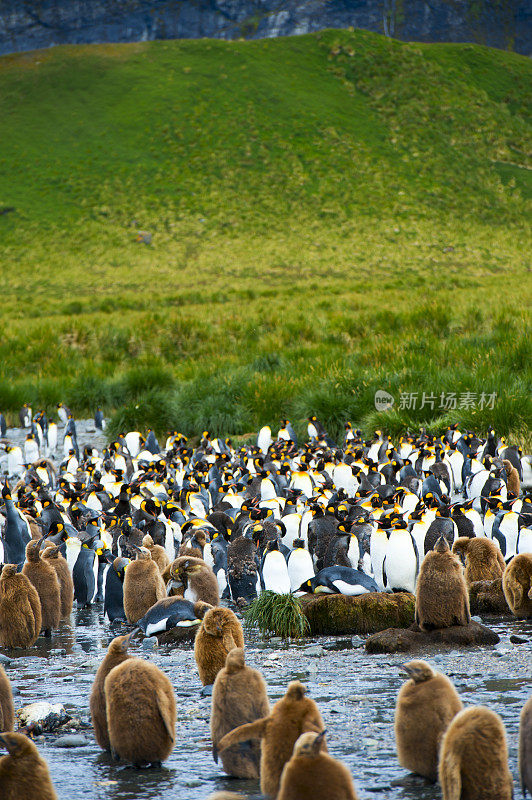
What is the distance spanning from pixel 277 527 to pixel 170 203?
6600 cm

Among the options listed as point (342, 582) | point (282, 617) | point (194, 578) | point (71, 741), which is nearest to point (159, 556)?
point (194, 578)

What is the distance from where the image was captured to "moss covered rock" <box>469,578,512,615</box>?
826 cm

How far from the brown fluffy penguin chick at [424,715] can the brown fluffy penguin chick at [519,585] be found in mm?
3094

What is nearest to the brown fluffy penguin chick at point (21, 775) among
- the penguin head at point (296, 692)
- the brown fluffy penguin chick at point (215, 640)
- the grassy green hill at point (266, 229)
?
the penguin head at point (296, 692)

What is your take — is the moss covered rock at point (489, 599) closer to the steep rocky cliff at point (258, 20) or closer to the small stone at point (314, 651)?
the small stone at point (314, 651)

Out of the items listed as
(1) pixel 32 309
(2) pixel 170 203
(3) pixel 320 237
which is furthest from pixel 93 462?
(2) pixel 170 203

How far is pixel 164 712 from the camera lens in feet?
16.1

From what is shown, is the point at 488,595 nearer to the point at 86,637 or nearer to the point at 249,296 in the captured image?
the point at 86,637

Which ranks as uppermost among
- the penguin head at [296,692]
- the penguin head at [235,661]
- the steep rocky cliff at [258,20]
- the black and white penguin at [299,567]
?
the steep rocky cliff at [258,20]

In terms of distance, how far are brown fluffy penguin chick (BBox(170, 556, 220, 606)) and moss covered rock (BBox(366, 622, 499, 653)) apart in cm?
183

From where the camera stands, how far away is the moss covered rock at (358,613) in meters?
7.90

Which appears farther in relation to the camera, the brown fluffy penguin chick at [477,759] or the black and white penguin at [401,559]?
the black and white penguin at [401,559]

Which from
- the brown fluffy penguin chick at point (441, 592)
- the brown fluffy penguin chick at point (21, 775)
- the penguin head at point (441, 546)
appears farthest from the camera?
the penguin head at point (441, 546)

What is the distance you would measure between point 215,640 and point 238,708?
125 centimetres
